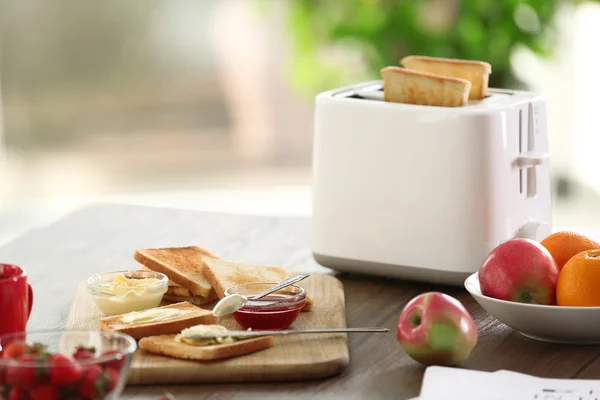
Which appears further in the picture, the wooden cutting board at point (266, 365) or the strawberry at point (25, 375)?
the wooden cutting board at point (266, 365)

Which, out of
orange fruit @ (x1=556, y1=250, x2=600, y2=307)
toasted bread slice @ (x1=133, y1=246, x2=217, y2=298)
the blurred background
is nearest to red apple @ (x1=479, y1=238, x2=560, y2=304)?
orange fruit @ (x1=556, y1=250, x2=600, y2=307)

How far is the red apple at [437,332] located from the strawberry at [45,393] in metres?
0.41

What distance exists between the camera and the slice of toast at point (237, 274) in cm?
124

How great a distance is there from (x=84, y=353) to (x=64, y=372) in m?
0.06

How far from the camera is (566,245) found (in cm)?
119

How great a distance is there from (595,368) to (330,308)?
0.36m

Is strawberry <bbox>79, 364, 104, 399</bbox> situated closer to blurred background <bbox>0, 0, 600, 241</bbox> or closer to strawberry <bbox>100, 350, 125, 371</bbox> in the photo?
strawberry <bbox>100, 350, 125, 371</bbox>

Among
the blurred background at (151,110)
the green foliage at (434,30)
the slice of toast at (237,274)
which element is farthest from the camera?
the blurred background at (151,110)

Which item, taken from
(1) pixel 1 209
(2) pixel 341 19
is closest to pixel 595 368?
(2) pixel 341 19

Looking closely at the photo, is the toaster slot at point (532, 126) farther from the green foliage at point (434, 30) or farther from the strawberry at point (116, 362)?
the green foliage at point (434, 30)

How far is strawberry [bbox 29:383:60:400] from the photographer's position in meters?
0.78

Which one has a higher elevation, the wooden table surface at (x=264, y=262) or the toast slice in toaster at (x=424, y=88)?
the toast slice in toaster at (x=424, y=88)

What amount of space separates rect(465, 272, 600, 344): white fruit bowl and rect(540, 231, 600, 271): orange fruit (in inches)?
4.5

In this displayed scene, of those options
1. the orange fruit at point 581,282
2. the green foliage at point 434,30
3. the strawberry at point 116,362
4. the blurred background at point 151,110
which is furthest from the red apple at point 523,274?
the blurred background at point 151,110
